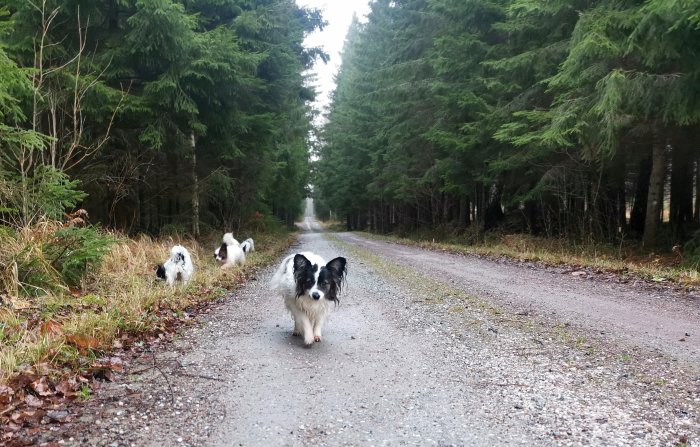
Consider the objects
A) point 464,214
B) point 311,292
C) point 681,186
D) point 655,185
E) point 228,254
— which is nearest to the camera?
point 311,292

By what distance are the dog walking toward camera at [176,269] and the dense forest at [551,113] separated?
8.23 meters

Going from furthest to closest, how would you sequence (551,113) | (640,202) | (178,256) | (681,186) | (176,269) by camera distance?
(640,202) < (681,186) < (551,113) < (178,256) < (176,269)

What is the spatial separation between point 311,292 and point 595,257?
9427mm

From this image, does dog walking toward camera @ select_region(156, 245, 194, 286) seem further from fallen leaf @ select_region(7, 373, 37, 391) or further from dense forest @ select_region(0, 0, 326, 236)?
fallen leaf @ select_region(7, 373, 37, 391)

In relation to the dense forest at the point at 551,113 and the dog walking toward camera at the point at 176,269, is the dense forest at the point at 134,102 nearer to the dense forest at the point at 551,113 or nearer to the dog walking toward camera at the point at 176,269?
the dog walking toward camera at the point at 176,269

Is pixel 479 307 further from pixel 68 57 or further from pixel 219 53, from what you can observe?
pixel 68 57

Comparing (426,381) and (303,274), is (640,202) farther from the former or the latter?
(426,381)

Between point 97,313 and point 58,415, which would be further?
point 97,313

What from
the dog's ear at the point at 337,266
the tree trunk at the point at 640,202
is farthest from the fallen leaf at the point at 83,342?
the tree trunk at the point at 640,202

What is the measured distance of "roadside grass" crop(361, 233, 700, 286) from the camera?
9031 millimetres

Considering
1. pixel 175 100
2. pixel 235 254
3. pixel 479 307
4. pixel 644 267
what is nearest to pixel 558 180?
pixel 644 267

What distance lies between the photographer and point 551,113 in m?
11.3

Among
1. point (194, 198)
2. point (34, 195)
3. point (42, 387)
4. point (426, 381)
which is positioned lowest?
point (426, 381)

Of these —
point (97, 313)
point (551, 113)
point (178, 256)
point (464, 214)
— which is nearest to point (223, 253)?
point (178, 256)
